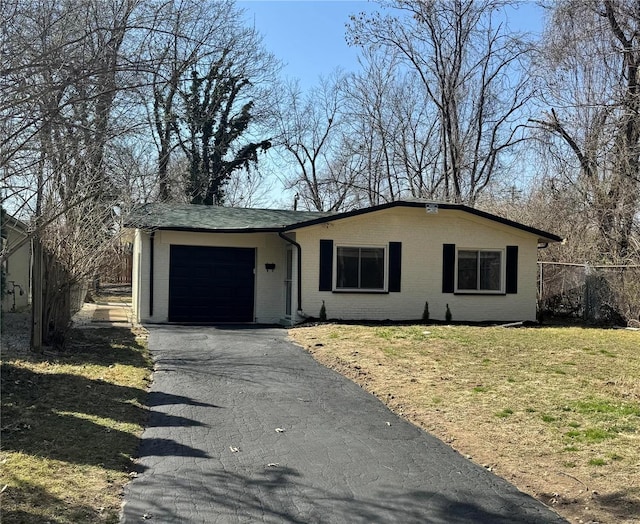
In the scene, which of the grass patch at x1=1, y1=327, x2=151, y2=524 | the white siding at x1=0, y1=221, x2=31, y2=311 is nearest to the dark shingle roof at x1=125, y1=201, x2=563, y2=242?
the white siding at x1=0, y1=221, x2=31, y2=311

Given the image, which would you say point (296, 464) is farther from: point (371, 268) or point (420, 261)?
point (420, 261)

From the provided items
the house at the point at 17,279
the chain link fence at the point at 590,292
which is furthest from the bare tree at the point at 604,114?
the house at the point at 17,279

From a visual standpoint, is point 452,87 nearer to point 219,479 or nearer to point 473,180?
point 473,180

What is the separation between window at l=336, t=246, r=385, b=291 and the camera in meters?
16.8

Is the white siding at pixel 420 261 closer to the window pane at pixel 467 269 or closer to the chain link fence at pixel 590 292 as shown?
the window pane at pixel 467 269

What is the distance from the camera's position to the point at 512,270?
17.9 metres

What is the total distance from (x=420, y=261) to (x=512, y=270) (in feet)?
9.34

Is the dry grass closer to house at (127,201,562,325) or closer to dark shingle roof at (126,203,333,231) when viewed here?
house at (127,201,562,325)

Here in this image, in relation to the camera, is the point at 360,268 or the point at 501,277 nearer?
the point at 360,268

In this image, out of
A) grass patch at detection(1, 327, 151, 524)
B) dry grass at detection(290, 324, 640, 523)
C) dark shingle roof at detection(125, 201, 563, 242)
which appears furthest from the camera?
dark shingle roof at detection(125, 201, 563, 242)

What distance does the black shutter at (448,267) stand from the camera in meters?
17.5

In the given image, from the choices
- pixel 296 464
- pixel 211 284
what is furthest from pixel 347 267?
pixel 296 464

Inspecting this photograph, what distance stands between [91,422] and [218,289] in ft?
35.6

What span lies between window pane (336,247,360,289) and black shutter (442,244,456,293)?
2552 mm
